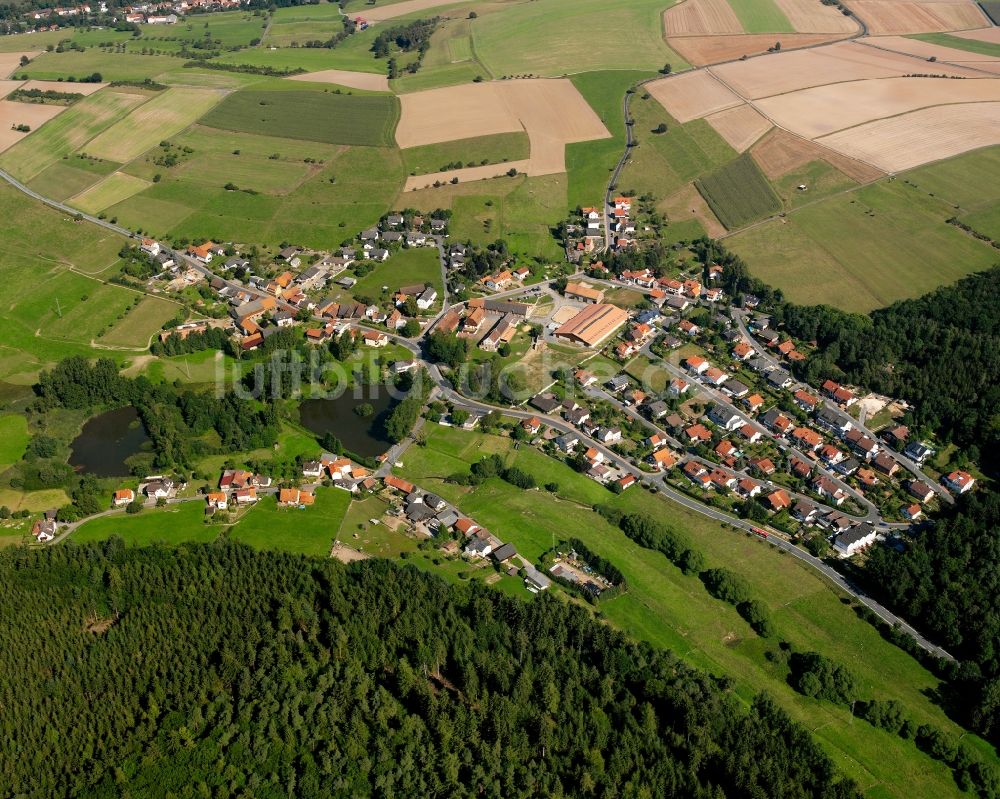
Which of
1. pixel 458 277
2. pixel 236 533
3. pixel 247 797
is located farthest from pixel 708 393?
pixel 247 797

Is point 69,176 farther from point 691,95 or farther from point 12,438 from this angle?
point 691,95

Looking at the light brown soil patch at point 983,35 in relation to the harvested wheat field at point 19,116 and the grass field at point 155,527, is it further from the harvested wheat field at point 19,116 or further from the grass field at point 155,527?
the grass field at point 155,527

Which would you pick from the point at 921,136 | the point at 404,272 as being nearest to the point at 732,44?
the point at 921,136

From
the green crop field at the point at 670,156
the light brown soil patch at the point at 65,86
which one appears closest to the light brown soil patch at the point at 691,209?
the green crop field at the point at 670,156

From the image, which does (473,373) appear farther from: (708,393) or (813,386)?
(813,386)

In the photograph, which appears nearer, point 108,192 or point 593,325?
point 593,325
